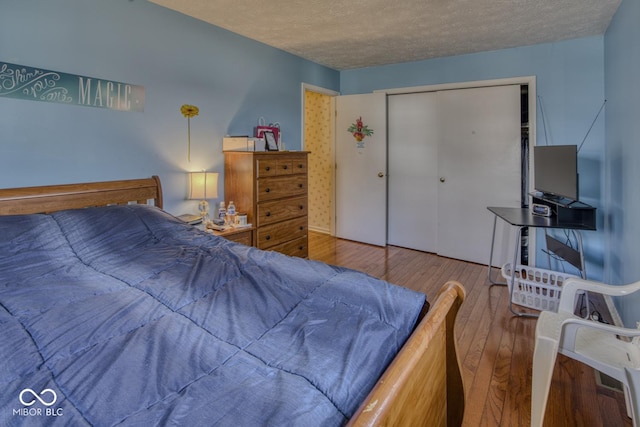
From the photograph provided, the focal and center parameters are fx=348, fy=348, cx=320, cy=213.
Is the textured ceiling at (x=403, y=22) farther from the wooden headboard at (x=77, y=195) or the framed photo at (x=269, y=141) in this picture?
the wooden headboard at (x=77, y=195)

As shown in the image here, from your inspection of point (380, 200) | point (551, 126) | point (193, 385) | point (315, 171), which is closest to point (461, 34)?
point (551, 126)

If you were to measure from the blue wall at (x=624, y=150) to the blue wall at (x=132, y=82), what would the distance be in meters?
3.00

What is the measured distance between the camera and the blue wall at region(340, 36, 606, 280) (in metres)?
3.30

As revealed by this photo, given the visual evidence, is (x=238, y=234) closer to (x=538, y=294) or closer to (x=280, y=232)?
(x=280, y=232)

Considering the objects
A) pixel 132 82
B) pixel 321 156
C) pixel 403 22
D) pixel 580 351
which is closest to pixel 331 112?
pixel 321 156

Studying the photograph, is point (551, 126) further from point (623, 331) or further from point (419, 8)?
point (623, 331)

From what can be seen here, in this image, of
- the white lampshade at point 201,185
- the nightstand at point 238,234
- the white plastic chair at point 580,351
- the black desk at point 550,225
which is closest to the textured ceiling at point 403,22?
the white lampshade at point 201,185

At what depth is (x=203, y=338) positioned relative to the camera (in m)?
1.05

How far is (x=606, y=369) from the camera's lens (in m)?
1.41

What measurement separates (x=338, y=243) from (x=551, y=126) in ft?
9.30

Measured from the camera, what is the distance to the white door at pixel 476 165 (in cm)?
378

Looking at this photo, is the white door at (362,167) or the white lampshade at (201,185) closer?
the white lampshade at (201,185)

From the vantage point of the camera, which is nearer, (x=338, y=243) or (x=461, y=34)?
(x=461, y=34)

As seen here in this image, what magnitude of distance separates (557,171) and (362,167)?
232 cm
